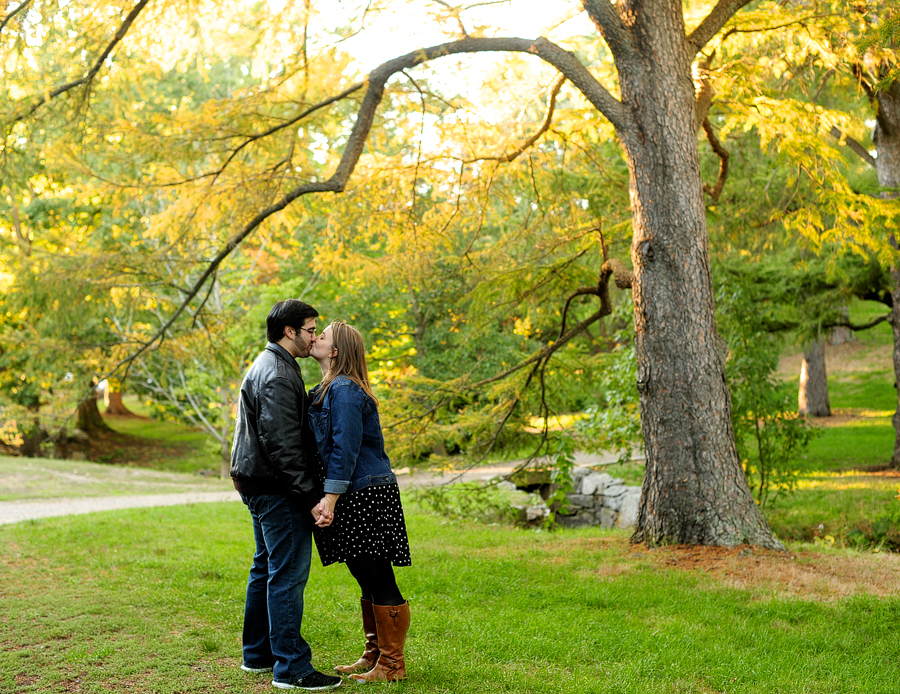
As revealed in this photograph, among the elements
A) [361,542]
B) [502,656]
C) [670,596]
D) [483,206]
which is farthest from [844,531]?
[361,542]

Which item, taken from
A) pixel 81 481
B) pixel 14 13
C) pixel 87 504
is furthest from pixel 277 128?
pixel 81 481

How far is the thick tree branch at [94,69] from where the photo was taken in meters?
7.46

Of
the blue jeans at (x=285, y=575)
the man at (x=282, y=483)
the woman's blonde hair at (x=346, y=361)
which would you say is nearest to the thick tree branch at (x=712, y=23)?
the woman's blonde hair at (x=346, y=361)

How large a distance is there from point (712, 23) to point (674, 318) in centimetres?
288

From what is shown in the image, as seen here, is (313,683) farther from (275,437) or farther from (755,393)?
(755,393)

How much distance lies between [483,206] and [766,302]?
7.42m

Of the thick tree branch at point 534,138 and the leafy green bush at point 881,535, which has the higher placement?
the thick tree branch at point 534,138

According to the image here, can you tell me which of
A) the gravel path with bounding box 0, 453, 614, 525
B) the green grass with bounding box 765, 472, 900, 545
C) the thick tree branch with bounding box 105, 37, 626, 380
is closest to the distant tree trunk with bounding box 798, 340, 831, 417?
the green grass with bounding box 765, 472, 900, 545

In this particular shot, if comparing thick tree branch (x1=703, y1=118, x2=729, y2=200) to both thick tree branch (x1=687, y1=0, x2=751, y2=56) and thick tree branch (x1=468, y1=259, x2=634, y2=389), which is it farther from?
thick tree branch (x1=468, y1=259, x2=634, y2=389)

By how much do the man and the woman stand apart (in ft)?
0.36

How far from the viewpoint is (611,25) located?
7105 millimetres

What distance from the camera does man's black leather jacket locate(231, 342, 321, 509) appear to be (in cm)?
387

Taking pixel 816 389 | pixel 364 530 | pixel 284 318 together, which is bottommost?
pixel 816 389

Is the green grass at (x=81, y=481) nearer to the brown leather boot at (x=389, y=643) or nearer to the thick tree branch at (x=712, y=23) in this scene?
the brown leather boot at (x=389, y=643)
